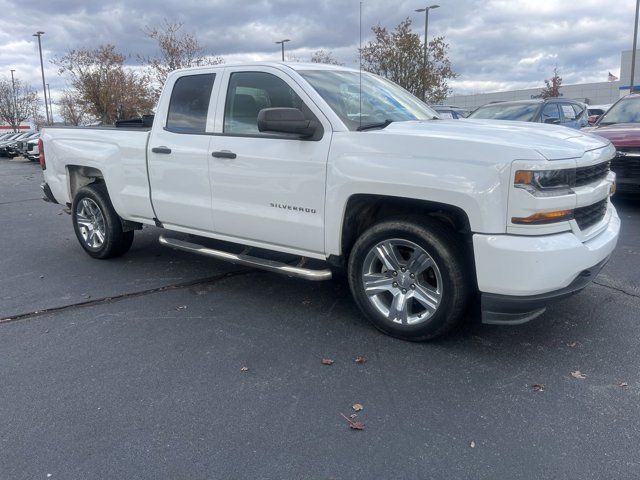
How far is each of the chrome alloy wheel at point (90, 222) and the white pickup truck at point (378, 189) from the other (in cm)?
77

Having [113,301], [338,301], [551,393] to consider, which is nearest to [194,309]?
[113,301]

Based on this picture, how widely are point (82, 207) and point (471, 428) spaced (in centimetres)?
512

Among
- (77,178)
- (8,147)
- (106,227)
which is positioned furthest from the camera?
(8,147)

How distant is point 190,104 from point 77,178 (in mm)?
2273

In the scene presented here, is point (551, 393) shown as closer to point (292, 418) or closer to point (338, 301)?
point (292, 418)

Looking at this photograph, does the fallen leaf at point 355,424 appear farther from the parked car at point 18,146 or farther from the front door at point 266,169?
the parked car at point 18,146

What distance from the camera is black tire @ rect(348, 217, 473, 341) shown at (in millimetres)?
3713

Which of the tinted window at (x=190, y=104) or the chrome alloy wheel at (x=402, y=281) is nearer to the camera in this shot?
the chrome alloy wheel at (x=402, y=281)

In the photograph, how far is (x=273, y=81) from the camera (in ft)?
15.1

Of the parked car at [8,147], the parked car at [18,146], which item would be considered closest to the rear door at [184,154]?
the parked car at [18,146]

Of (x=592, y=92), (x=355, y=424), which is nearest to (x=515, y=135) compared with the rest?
(x=355, y=424)

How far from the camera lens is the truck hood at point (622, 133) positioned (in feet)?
26.3

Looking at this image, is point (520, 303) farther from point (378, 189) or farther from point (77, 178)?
point (77, 178)

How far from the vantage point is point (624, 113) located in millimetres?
9602
